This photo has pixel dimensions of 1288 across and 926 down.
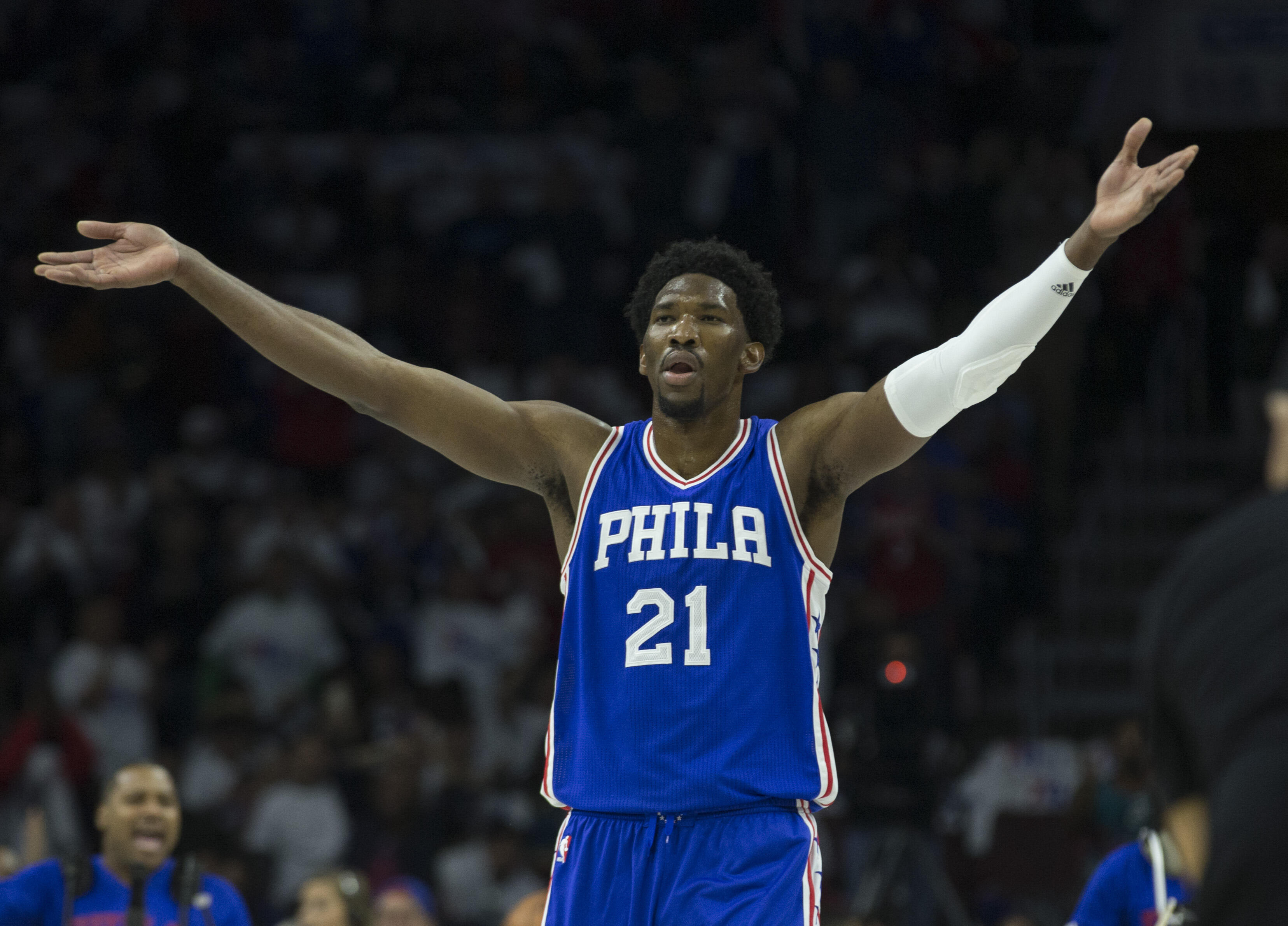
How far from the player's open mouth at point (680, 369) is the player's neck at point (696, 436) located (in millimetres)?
116

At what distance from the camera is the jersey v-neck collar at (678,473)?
531 cm

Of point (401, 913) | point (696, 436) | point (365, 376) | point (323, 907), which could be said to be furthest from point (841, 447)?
point (401, 913)

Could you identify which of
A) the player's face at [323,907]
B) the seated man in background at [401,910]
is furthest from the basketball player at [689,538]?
the seated man in background at [401,910]

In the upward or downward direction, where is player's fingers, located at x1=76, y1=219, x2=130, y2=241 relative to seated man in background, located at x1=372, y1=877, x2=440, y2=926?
upward

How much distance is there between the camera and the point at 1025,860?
452 inches

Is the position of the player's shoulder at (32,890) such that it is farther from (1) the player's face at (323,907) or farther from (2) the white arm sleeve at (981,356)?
(2) the white arm sleeve at (981,356)

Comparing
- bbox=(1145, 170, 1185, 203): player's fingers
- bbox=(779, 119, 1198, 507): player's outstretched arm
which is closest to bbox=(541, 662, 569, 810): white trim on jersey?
bbox=(779, 119, 1198, 507): player's outstretched arm

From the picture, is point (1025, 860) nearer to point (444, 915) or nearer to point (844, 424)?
point (444, 915)

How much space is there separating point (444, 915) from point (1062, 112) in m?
9.99

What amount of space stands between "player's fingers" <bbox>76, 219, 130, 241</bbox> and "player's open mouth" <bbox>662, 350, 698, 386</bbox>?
5.47 ft

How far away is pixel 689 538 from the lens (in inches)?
202

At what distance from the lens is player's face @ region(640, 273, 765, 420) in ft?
17.7

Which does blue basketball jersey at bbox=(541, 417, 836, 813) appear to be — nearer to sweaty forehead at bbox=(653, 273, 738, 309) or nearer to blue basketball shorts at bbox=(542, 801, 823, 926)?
blue basketball shorts at bbox=(542, 801, 823, 926)

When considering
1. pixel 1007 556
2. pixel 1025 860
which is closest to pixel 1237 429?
pixel 1007 556
